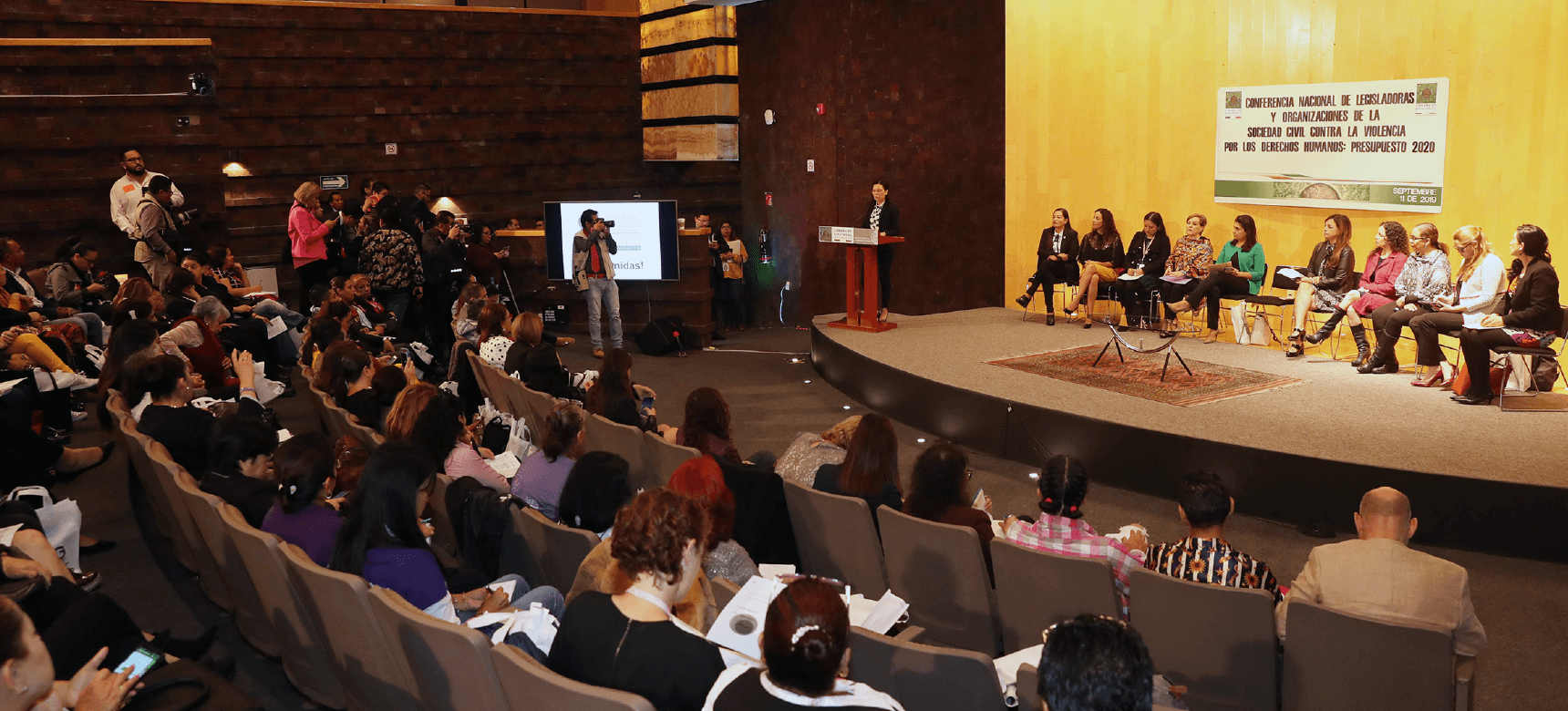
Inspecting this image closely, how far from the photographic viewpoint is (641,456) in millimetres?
4586

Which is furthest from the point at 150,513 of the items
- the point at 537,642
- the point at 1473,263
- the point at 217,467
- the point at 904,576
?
the point at 1473,263

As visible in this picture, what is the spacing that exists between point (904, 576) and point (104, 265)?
9131mm

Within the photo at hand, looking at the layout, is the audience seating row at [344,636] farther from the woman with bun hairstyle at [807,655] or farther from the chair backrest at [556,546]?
the chair backrest at [556,546]

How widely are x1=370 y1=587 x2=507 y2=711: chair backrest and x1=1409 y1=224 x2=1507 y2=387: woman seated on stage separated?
21.0ft

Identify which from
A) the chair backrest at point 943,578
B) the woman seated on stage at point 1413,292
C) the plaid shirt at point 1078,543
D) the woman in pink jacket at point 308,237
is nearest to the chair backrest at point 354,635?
the chair backrest at point 943,578

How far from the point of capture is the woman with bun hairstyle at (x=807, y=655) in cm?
188

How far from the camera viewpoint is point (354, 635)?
277 cm

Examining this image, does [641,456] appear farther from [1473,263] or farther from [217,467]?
[1473,263]

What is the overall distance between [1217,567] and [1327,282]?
18.7ft

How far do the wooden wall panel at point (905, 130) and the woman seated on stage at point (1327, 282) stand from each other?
3.62 m

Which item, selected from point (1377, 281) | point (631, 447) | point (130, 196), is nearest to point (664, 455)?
point (631, 447)

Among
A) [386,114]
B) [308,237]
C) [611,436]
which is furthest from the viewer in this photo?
[386,114]

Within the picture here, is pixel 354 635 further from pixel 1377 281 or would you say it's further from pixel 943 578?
pixel 1377 281

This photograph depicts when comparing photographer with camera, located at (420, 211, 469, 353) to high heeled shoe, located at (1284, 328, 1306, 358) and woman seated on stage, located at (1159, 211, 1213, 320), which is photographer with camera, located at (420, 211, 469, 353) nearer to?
woman seated on stage, located at (1159, 211, 1213, 320)
